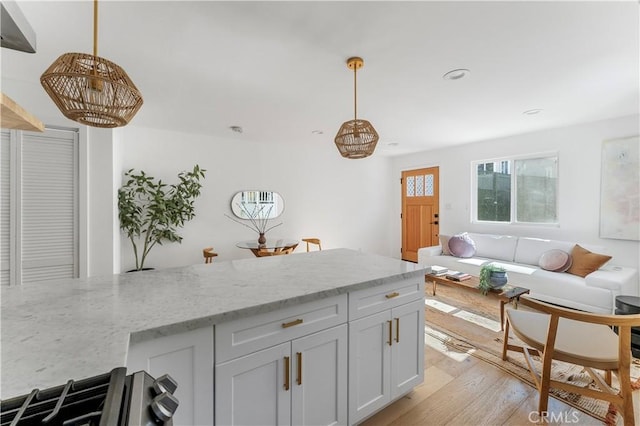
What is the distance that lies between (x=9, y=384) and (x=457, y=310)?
3658 millimetres

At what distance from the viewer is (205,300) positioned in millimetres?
1212

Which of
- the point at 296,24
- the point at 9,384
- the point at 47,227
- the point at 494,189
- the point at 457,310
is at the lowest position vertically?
the point at 457,310

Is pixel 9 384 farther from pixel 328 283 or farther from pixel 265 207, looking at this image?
pixel 265 207

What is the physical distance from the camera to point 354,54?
2.02 m

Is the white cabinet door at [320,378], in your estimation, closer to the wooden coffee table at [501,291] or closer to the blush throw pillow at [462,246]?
the wooden coffee table at [501,291]

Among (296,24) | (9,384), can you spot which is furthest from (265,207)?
(9,384)

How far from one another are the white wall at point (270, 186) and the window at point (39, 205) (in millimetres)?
613

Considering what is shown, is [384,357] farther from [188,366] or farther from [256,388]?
[188,366]

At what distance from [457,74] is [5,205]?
163 inches

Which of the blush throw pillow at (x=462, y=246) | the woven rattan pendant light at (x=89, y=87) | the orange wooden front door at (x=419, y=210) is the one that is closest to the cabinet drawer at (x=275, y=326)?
the woven rattan pendant light at (x=89, y=87)

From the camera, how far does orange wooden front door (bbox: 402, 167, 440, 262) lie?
5.61m

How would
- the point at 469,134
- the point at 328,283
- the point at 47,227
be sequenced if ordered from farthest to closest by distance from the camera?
the point at 469,134
the point at 47,227
the point at 328,283

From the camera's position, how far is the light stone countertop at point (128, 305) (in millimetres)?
746

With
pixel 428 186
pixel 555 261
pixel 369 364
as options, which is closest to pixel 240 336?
pixel 369 364
